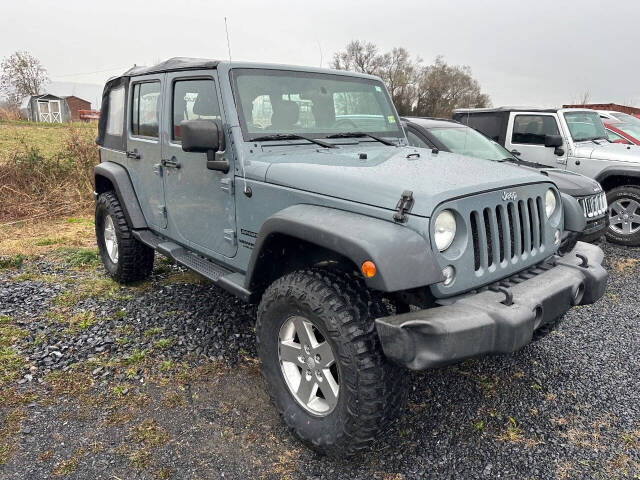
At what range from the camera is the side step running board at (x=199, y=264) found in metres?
2.92

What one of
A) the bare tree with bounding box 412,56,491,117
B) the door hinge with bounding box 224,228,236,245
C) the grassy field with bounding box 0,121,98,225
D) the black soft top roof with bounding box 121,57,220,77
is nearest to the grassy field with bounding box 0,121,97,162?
the grassy field with bounding box 0,121,98,225

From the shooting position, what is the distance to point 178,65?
137 inches

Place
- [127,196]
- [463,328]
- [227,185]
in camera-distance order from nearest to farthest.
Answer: [463,328] < [227,185] < [127,196]

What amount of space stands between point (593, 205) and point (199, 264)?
4.21m

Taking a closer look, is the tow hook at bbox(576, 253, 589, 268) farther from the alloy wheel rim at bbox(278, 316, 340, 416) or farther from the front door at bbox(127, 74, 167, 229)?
the front door at bbox(127, 74, 167, 229)

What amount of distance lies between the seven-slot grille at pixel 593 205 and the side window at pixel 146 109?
13.8 ft

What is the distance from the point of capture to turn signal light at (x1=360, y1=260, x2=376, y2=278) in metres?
1.96

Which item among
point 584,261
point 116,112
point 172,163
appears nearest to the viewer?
point 584,261

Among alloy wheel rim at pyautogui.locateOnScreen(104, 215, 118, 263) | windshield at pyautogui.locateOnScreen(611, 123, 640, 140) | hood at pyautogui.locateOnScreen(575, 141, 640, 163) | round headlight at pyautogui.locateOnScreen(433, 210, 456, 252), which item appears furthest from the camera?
windshield at pyautogui.locateOnScreen(611, 123, 640, 140)

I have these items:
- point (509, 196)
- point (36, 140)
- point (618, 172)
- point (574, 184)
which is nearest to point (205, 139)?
point (509, 196)

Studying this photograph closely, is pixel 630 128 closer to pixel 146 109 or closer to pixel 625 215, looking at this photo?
pixel 625 215

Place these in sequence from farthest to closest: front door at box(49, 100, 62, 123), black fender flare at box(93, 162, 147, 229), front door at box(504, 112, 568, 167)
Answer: front door at box(49, 100, 62, 123) < front door at box(504, 112, 568, 167) < black fender flare at box(93, 162, 147, 229)

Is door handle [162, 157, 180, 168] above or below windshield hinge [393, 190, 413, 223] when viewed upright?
above

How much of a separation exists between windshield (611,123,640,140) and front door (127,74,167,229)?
887 centimetres
